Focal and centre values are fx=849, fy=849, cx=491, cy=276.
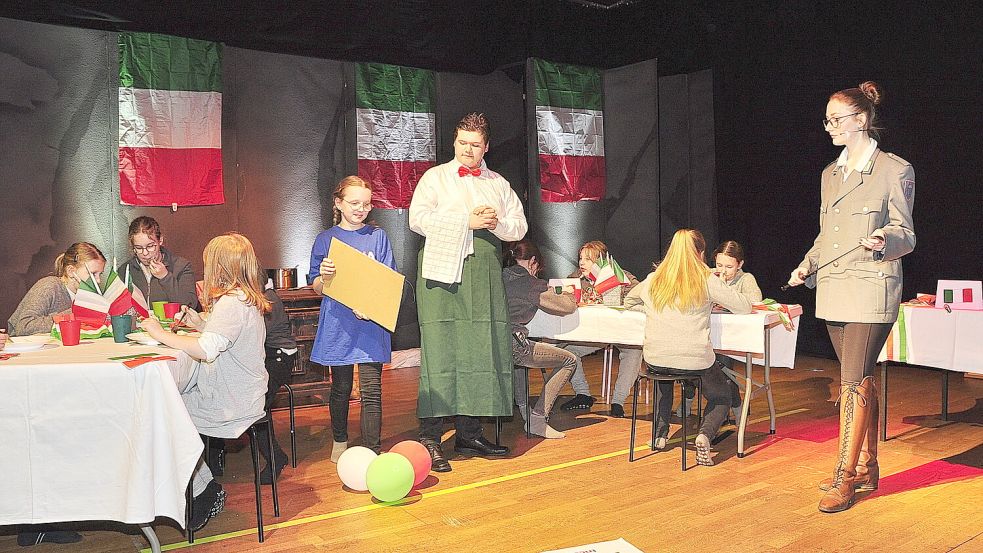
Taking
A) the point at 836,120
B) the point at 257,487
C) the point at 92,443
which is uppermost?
the point at 836,120

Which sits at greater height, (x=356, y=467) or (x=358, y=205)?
(x=358, y=205)

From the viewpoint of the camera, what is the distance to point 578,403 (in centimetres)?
585

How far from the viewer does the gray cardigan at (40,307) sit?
4012 millimetres

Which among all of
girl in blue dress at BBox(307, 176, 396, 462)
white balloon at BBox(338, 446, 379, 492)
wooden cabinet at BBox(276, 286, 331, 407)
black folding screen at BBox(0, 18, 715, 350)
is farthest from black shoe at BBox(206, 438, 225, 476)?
black folding screen at BBox(0, 18, 715, 350)

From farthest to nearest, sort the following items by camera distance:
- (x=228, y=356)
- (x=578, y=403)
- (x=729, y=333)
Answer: (x=578, y=403), (x=729, y=333), (x=228, y=356)

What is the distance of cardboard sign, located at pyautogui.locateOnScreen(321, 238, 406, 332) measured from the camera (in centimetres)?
390

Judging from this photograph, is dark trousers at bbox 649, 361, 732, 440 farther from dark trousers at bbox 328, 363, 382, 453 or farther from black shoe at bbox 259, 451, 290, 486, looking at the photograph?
black shoe at bbox 259, 451, 290, 486

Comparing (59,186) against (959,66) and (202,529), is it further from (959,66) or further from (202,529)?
(959,66)

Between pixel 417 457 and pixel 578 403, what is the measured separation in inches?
87.0

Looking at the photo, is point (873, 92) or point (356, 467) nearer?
point (873, 92)

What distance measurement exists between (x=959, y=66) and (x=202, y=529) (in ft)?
21.5

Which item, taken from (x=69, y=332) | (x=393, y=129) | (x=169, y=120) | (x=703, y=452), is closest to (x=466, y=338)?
(x=703, y=452)

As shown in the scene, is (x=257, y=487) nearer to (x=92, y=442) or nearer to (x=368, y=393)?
(x=92, y=442)

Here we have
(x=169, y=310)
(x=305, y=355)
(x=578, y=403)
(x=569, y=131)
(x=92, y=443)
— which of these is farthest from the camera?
(x=569, y=131)
